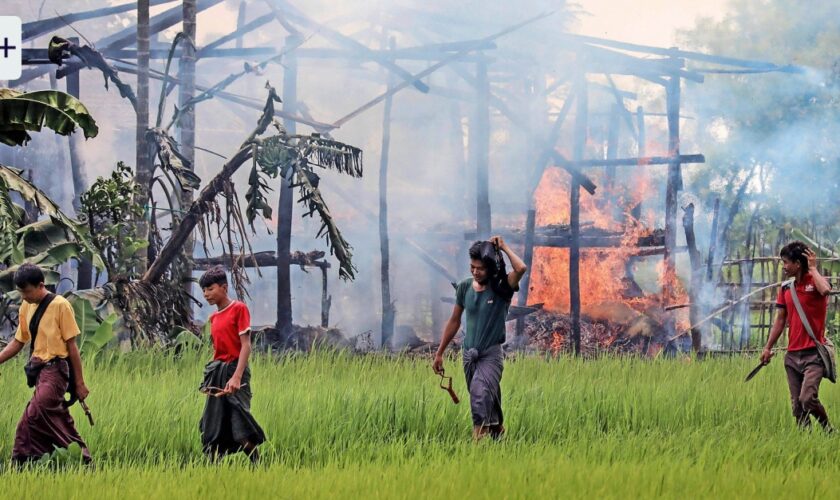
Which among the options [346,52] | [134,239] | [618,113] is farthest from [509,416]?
[618,113]

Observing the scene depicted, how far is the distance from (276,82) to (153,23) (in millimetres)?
1712

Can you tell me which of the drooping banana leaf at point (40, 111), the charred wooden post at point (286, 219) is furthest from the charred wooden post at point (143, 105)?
the drooping banana leaf at point (40, 111)

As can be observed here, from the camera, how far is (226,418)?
728 centimetres

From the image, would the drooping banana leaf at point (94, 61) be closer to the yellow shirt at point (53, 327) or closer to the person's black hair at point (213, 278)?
the yellow shirt at point (53, 327)

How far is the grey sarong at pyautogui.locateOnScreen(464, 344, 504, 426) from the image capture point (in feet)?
25.6

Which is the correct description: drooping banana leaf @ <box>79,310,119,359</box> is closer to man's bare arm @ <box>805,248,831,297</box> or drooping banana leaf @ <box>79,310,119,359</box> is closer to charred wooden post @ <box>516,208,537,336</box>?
charred wooden post @ <box>516,208,537,336</box>

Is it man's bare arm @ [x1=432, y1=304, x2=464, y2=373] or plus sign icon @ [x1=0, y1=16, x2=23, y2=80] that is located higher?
plus sign icon @ [x1=0, y1=16, x2=23, y2=80]

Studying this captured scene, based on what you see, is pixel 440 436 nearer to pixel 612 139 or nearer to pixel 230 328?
pixel 230 328

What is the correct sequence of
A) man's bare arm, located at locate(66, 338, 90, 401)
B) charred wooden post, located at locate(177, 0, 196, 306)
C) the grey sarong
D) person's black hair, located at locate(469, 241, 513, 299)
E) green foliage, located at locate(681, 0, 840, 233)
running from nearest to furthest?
1. man's bare arm, located at locate(66, 338, 90, 401)
2. person's black hair, located at locate(469, 241, 513, 299)
3. the grey sarong
4. charred wooden post, located at locate(177, 0, 196, 306)
5. green foliage, located at locate(681, 0, 840, 233)

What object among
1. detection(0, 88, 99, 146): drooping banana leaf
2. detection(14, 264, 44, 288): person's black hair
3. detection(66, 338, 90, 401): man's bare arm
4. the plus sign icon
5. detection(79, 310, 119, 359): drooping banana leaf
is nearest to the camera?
detection(14, 264, 44, 288): person's black hair

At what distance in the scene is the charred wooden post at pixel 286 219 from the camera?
14.4 meters

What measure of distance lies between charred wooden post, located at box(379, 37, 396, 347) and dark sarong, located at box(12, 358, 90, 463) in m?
7.79

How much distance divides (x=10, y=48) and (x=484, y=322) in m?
8.52

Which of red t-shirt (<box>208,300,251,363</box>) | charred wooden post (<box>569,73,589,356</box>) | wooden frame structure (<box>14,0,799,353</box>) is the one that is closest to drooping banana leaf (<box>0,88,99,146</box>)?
red t-shirt (<box>208,300,251,363</box>)
